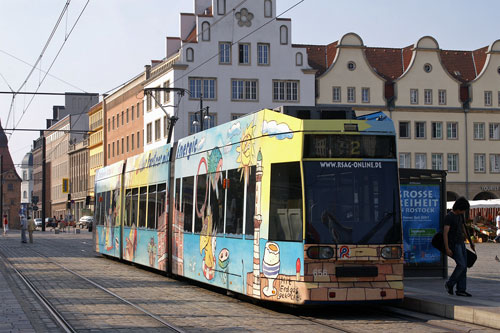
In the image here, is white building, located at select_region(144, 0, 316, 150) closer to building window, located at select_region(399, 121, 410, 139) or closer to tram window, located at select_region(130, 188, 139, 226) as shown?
building window, located at select_region(399, 121, 410, 139)

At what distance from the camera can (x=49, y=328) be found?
11859 mm

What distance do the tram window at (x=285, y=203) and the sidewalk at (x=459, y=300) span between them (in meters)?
2.41

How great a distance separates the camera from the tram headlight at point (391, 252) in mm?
13072

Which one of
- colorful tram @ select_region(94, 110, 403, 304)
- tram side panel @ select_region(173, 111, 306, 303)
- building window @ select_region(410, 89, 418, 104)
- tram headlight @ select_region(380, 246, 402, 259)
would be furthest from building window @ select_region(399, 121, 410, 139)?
tram headlight @ select_region(380, 246, 402, 259)

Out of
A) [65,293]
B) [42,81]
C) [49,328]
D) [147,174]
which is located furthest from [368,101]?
[49,328]

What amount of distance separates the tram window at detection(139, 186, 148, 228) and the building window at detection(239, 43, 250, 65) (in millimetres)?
48822

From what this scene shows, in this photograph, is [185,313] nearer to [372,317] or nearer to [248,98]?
[372,317]

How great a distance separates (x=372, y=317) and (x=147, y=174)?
1081cm

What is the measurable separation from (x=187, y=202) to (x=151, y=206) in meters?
3.85

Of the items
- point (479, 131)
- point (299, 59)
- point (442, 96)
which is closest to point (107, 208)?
point (299, 59)

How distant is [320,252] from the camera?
42.1 feet

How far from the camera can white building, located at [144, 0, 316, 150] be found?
7062 cm

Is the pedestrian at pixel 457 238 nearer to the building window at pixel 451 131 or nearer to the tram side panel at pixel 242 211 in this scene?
the tram side panel at pixel 242 211

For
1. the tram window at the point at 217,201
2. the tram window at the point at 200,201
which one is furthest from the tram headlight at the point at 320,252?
the tram window at the point at 200,201
